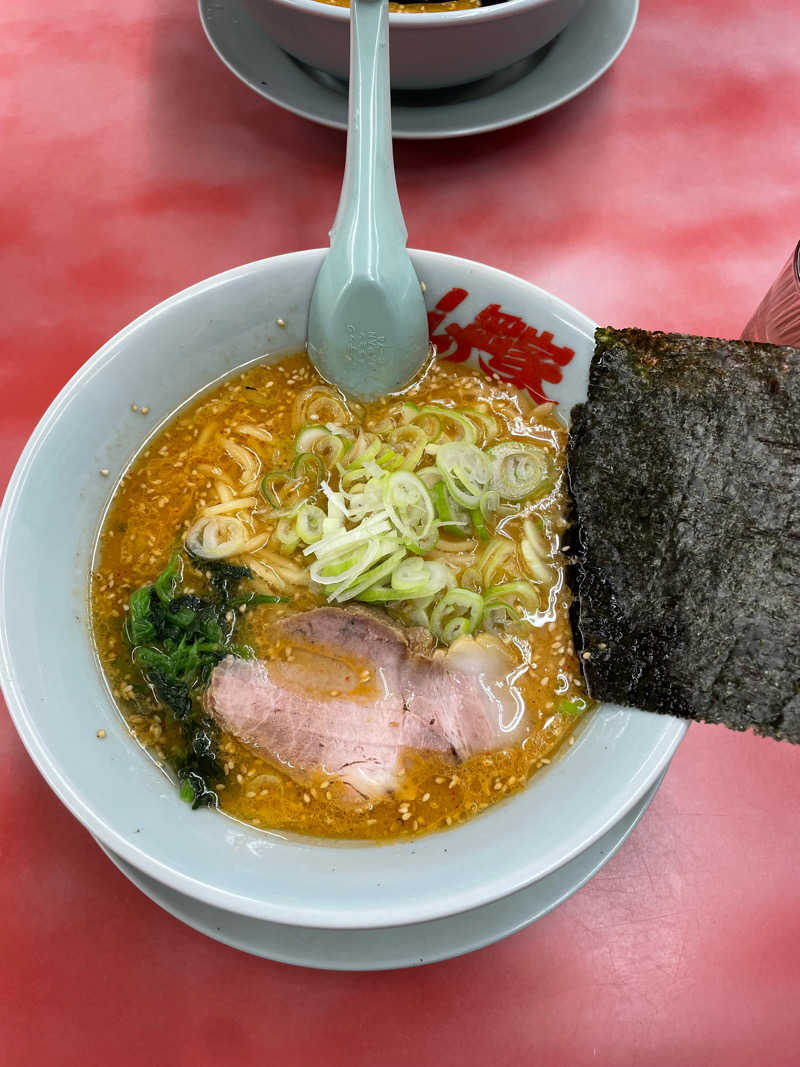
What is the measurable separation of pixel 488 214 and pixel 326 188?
1.20 feet

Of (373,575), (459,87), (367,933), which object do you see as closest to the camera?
(367,933)

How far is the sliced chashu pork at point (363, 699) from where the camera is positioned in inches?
49.8

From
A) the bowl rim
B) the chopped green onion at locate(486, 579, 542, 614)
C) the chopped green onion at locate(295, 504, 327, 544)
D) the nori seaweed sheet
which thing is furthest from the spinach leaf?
the bowl rim

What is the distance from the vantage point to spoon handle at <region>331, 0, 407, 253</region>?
1.26 m

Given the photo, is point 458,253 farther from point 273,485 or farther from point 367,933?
point 367,933

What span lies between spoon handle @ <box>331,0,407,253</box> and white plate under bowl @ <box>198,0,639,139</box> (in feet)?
1.22

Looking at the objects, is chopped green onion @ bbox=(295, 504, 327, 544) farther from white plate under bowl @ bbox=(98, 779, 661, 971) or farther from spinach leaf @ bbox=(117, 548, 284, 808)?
white plate under bowl @ bbox=(98, 779, 661, 971)

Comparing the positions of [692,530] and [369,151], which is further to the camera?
[369,151]

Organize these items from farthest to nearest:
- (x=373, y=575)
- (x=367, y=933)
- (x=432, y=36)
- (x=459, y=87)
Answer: (x=459, y=87), (x=432, y=36), (x=373, y=575), (x=367, y=933)

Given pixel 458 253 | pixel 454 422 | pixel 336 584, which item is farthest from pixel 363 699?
pixel 458 253

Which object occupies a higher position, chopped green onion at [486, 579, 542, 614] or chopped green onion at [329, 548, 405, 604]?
chopped green onion at [329, 548, 405, 604]

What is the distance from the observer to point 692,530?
3.91 feet

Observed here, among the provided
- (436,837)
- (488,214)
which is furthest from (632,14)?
(436,837)

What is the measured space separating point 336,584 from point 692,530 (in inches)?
21.8
